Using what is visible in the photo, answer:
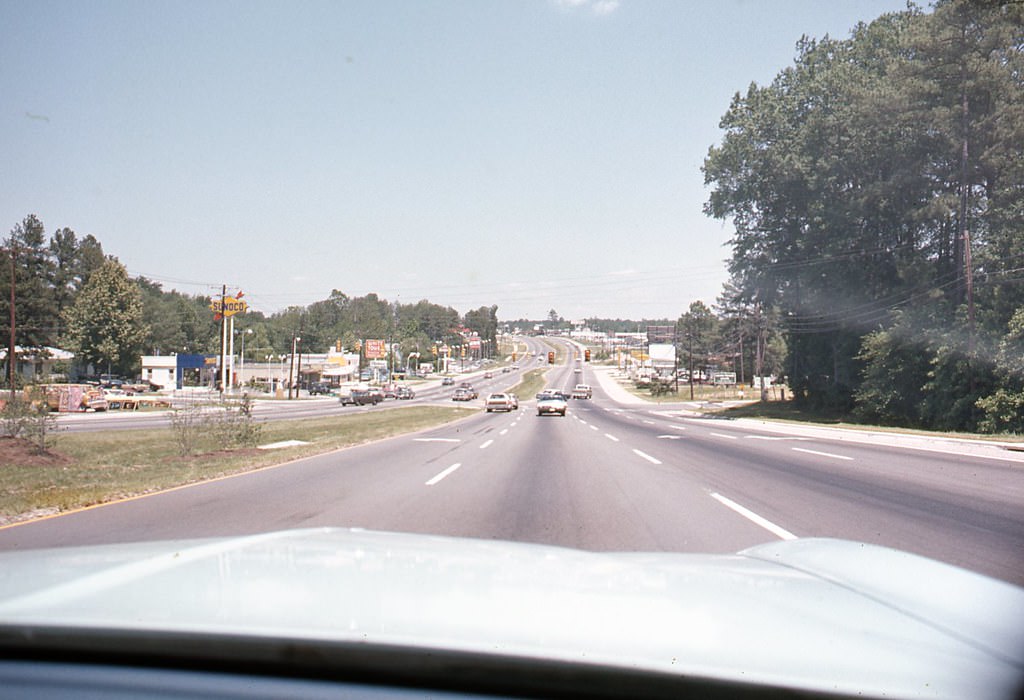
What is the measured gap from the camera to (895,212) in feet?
134

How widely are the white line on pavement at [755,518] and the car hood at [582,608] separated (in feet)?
11.8

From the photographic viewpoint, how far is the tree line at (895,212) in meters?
31.0

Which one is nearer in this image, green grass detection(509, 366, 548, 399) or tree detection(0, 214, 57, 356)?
tree detection(0, 214, 57, 356)

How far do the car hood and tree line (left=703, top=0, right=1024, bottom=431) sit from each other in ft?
102

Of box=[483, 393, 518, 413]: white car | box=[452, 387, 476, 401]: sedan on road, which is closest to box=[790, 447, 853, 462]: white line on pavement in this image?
box=[483, 393, 518, 413]: white car

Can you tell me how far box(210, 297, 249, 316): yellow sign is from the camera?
54359mm

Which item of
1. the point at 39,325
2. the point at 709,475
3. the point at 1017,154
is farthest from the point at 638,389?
the point at 709,475

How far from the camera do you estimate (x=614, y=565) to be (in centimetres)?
337

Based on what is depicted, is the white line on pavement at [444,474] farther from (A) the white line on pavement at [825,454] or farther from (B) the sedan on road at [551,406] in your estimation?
(B) the sedan on road at [551,406]

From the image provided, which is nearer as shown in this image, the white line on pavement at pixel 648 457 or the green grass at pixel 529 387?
the white line on pavement at pixel 648 457

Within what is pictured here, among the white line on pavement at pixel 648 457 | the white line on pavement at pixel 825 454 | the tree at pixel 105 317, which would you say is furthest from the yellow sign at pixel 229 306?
the white line on pavement at pixel 825 454

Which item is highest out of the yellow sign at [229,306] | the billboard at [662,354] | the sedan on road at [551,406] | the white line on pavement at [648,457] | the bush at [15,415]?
the yellow sign at [229,306]

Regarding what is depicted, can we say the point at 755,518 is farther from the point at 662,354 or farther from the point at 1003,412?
the point at 662,354

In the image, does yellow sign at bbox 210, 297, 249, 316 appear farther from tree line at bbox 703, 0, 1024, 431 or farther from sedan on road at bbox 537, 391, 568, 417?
tree line at bbox 703, 0, 1024, 431
